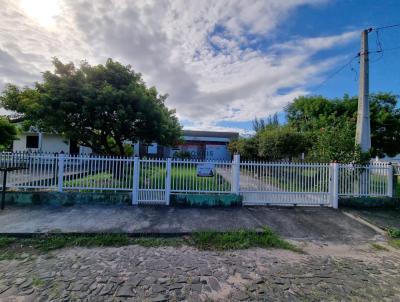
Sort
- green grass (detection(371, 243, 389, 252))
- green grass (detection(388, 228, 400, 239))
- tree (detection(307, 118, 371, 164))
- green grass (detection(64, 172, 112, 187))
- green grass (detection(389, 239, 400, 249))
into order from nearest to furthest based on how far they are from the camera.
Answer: green grass (detection(371, 243, 389, 252))
green grass (detection(389, 239, 400, 249))
green grass (detection(388, 228, 400, 239))
green grass (detection(64, 172, 112, 187))
tree (detection(307, 118, 371, 164))

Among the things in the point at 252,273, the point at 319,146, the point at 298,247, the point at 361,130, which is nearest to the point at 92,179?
the point at 252,273

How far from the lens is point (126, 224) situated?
5012 mm

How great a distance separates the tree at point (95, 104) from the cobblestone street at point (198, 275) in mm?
→ 5774

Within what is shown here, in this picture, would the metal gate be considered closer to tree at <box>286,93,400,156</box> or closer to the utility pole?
the utility pole

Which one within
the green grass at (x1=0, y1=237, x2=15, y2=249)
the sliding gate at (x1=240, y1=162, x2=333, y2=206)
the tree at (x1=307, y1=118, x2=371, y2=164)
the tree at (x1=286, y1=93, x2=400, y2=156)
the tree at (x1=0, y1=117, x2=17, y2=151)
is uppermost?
the tree at (x1=286, y1=93, x2=400, y2=156)

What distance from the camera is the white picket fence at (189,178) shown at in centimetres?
648

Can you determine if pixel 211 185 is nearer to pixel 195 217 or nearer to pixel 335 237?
pixel 195 217

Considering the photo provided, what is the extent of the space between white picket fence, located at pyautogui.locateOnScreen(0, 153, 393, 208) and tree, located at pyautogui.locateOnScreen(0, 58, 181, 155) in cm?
240

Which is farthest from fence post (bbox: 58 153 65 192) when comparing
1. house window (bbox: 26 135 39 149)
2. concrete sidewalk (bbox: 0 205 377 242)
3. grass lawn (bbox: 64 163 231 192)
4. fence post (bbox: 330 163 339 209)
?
house window (bbox: 26 135 39 149)

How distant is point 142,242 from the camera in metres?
4.25

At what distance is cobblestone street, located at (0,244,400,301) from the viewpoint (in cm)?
269

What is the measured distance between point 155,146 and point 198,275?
25.2 m

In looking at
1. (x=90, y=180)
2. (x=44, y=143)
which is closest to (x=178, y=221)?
(x=90, y=180)

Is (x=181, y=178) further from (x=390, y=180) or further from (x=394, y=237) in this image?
(x=390, y=180)
